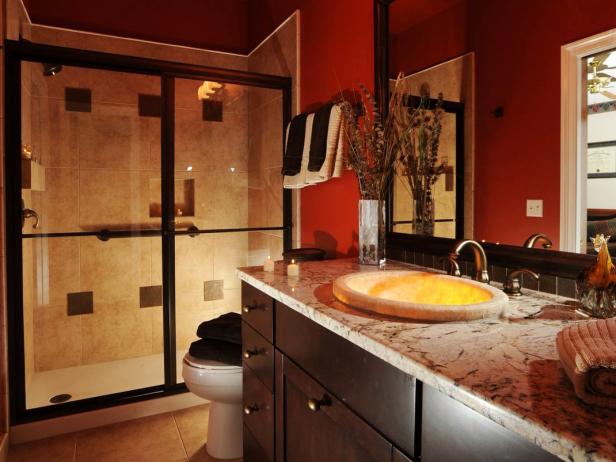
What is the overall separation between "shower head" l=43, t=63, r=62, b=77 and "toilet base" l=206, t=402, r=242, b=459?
182 cm

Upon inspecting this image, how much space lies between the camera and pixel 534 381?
2.26 ft

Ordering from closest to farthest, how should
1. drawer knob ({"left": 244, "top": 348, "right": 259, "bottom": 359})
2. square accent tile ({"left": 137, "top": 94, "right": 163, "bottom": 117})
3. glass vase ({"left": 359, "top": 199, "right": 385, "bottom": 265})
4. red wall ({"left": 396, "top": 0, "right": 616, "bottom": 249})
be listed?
red wall ({"left": 396, "top": 0, "right": 616, "bottom": 249}) < drawer knob ({"left": 244, "top": 348, "right": 259, "bottom": 359}) < glass vase ({"left": 359, "top": 199, "right": 385, "bottom": 265}) < square accent tile ({"left": 137, "top": 94, "right": 163, "bottom": 117})

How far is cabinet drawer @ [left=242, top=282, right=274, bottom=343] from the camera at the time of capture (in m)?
1.48

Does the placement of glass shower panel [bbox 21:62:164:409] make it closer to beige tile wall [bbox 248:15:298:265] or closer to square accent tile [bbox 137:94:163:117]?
square accent tile [bbox 137:94:163:117]

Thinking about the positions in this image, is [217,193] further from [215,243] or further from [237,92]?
[237,92]

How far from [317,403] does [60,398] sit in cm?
186

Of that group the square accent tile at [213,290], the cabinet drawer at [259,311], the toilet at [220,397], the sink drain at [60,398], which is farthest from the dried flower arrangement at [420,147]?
the sink drain at [60,398]

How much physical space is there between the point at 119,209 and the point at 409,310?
6.76ft

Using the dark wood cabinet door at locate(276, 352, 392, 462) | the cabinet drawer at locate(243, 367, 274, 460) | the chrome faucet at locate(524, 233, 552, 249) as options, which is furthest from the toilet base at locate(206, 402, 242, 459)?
the chrome faucet at locate(524, 233, 552, 249)

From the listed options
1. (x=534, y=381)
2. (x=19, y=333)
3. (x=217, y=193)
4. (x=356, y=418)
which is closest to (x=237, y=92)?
(x=217, y=193)

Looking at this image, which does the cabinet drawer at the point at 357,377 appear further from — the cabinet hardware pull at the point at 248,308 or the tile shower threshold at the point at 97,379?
the tile shower threshold at the point at 97,379

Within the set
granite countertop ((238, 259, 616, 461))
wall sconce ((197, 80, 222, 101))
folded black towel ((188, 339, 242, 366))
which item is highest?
wall sconce ((197, 80, 222, 101))

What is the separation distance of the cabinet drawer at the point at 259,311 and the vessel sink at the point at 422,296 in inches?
11.6

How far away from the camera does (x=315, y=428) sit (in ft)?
3.90
